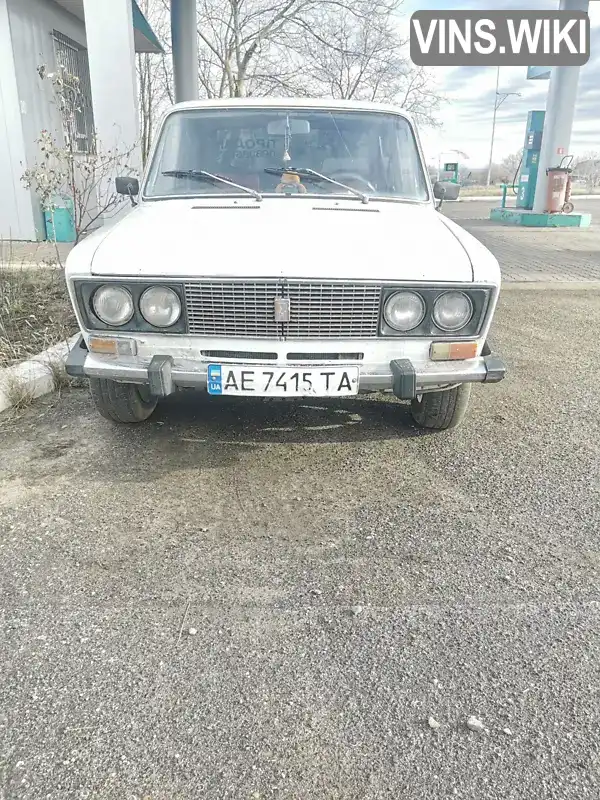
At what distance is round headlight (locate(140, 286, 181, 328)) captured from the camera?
9.34 ft

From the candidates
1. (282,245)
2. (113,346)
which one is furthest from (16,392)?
(282,245)

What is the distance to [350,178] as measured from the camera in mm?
3840

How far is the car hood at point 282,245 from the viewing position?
278cm

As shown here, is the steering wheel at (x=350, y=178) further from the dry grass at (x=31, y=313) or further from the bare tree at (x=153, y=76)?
the bare tree at (x=153, y=76)

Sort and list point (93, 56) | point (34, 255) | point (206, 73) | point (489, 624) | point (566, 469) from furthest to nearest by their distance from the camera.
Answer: point (206, 73) < point (34, 255) < point (93, 56) < point (566, 469) < point (489, 624)

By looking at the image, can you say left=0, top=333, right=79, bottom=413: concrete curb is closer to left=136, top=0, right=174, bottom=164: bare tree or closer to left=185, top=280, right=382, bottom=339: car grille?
left=185, top=280, right=382, bottom=339: car grille

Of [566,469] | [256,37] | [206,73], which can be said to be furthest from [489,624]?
[206,73]

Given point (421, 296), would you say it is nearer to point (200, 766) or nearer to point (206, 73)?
point (200, 766)

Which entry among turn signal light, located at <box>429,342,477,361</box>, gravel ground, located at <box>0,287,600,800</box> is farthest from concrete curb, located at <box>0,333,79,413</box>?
turn signal light, located at <box>429,342,477,361</box>

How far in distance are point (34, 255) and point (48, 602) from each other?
723cm

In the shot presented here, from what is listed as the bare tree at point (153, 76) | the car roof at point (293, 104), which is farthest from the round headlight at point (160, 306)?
the bare tree at point (153, 76)

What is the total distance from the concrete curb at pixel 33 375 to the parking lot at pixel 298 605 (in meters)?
0.21

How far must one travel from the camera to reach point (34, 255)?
8.35 m

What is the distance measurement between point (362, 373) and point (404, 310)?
348mm
